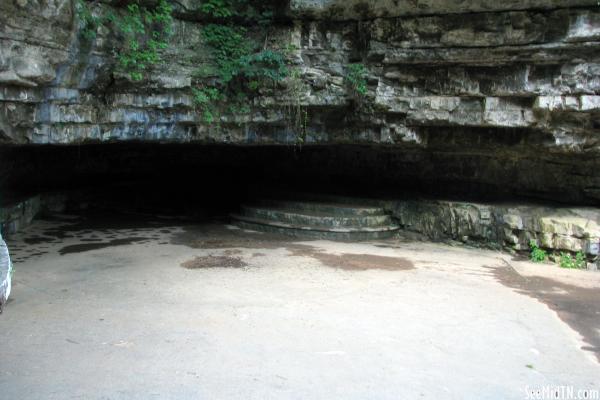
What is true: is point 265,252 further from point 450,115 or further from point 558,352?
point 558,352

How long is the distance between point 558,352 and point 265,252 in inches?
212

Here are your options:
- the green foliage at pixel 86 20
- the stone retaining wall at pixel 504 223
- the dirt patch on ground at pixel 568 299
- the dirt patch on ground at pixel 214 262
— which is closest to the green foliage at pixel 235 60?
the green foliage at pixel 86 20

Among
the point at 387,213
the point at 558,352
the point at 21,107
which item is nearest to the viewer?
the point at 558,352

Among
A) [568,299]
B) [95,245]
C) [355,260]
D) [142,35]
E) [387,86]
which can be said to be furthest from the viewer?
[387,86]

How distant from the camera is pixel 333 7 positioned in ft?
31.7

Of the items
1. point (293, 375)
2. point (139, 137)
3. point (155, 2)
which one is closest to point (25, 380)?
point (293, 375)

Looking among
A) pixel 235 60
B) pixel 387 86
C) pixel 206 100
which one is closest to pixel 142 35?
pixel 206 100

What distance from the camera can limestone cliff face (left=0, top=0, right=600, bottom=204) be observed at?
809 cm

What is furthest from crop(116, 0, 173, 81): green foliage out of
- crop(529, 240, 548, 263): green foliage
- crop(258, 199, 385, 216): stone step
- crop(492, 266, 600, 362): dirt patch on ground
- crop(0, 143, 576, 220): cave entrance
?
crop(529, 240, 548, 263): green foliage

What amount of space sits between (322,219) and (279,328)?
6016mm

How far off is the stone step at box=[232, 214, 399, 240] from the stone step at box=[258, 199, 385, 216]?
469mm

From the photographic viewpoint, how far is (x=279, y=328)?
17.2 ft

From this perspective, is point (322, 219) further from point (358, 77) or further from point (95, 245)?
point (95, 245)

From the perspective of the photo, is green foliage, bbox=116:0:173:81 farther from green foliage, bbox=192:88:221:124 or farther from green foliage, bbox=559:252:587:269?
green foliage, bbox=559:252:587:269
